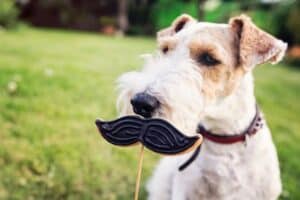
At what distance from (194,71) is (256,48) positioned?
1.44 feet

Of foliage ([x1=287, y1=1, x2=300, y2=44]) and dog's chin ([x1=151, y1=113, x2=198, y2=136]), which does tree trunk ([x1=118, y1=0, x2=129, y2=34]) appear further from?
dog's chin ([x1=151, y1=113, x2=198, y2=136])

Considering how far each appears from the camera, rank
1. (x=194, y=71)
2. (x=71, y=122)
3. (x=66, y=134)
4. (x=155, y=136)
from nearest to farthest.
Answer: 1. (x=155, y=136)
2. (x=194, y=71)
3. (x=66, y=134)
4. (x=71, y=122)

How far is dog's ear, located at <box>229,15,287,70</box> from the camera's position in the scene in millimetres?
2812

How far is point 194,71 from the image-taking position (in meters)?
2.61

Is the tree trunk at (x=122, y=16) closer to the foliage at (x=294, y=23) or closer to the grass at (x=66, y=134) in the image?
the foliage at (x=294, y=23)

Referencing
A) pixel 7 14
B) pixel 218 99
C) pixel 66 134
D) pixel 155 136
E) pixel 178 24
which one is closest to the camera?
pixel 155 136

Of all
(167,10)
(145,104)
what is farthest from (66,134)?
(167,10)

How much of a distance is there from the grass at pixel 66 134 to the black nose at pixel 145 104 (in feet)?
5.03

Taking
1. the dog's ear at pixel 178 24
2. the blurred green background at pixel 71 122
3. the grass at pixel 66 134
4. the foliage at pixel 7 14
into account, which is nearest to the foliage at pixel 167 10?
the foliage at pixel 7 14

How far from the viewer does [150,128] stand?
2.21 metres

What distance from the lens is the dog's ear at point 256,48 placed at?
2812mm

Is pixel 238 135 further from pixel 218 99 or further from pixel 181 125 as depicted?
pixel 181 125

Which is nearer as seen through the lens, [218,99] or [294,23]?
[218,99]

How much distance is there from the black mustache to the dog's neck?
0.56 m
